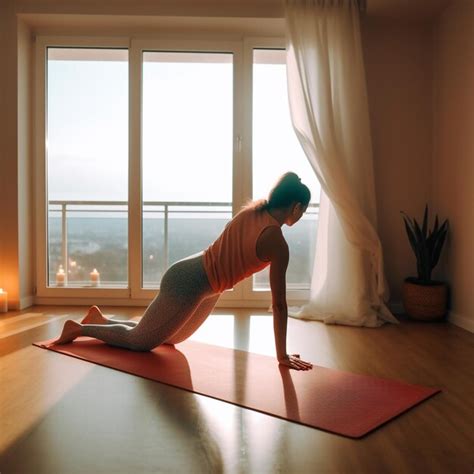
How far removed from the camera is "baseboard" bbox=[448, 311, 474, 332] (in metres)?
3.34

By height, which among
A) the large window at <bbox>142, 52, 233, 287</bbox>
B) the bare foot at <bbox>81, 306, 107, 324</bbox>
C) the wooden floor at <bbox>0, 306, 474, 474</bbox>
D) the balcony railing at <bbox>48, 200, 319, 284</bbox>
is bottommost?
the wooden floor at <bbox>0, 306, 474, 474</bbox>

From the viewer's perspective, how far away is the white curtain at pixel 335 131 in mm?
3688

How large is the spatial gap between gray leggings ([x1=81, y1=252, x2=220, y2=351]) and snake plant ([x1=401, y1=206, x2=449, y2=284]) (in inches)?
71.9

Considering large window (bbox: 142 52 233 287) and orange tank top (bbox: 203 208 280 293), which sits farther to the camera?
large window (bbox: 142 52 233 287)

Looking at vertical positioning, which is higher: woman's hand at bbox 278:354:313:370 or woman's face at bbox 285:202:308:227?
woman's face at bbox 285:202:308:227

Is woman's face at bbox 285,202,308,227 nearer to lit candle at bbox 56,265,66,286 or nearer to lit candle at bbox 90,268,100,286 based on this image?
lit candle at bbox 90,268,100,286

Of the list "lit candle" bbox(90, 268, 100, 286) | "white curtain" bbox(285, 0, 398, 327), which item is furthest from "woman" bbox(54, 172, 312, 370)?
"lit candle" bbox(90, 268, 100, 286)

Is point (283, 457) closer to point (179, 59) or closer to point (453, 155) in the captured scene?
point (453, 155)

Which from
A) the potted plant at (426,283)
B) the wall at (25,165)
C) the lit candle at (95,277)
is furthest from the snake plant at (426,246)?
the wall at (25,165)

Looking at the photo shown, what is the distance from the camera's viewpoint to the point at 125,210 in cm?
418

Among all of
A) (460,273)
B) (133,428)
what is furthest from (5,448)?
(460,273)

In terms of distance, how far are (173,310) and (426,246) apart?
6.91ft

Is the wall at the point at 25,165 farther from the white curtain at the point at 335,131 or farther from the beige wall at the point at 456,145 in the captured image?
the beige wall at the point at 456,145

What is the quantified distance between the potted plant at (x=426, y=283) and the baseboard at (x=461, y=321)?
6 cm
